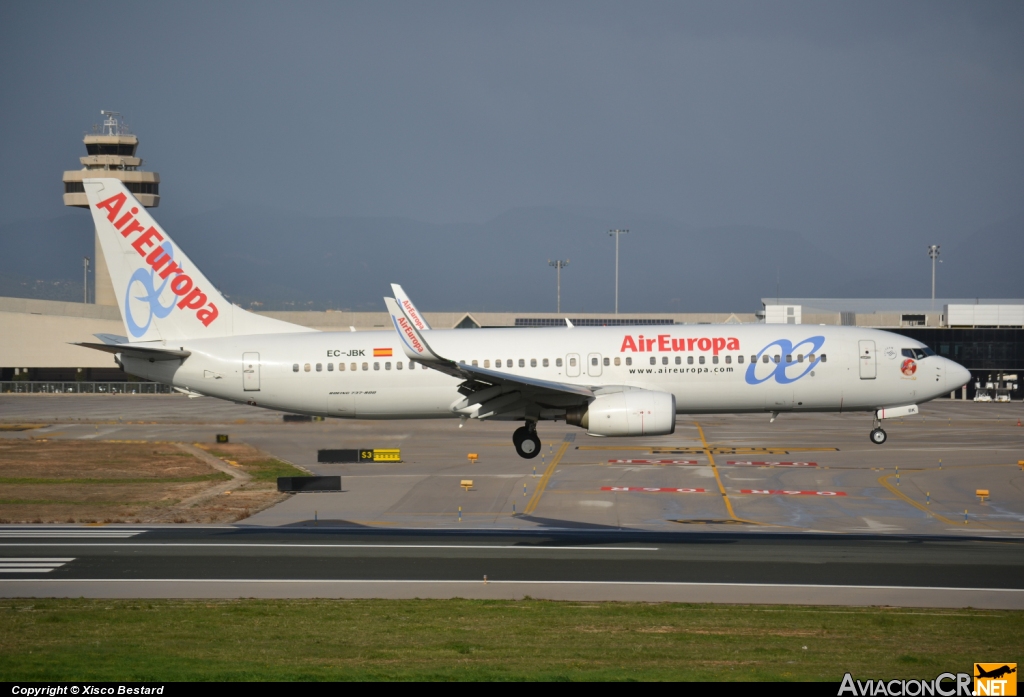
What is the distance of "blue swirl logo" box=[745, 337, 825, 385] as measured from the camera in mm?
38469

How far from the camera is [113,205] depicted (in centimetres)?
4169

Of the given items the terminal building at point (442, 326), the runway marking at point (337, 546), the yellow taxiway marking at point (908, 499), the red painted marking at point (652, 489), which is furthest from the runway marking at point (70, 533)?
the terminal building at point (442, 326)

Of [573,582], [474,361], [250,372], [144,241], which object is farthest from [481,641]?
[144,241]

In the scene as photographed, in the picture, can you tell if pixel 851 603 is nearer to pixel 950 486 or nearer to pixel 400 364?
pixel 400 364

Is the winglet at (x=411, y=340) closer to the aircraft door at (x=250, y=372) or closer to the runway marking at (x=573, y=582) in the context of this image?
the runway marking at (x=573, y=582)

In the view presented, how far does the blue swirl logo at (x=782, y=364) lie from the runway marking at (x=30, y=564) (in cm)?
2489

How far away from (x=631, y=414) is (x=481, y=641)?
40.9 ft

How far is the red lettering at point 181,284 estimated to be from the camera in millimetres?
41906

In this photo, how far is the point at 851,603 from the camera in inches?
1089

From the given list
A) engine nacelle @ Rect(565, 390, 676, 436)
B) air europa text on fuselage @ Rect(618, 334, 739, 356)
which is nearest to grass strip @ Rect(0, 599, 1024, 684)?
engine nacelle @ Rect(565, 390, 676, 436)

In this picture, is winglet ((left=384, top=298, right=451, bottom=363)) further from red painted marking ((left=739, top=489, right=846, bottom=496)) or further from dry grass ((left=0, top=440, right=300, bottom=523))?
red painted marking ((left=739, top=489, right=846, bottom=496))

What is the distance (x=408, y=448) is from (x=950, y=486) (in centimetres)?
3237

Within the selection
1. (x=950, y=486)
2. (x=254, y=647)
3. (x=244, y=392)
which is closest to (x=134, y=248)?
(x=244, y=392)

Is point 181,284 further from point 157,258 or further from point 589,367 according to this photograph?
point 589,367
